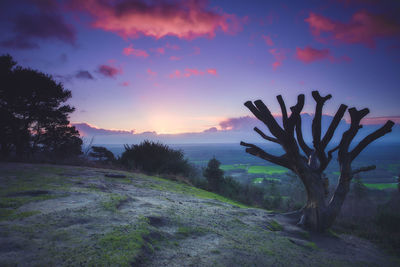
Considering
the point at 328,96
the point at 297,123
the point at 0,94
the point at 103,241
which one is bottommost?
the point at 103,241

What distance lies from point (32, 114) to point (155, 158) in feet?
34.0

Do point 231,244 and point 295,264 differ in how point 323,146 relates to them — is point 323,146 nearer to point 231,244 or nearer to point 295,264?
point 295,264

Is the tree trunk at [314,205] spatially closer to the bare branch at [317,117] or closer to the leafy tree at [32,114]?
the bare branch at [317,117]

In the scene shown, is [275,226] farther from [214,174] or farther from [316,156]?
[214,174]

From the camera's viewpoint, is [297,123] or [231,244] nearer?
[231,244]

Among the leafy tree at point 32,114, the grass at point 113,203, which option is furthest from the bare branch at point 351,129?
the leafy tree at point 32,114

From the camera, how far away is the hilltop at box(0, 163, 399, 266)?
2.03 meters

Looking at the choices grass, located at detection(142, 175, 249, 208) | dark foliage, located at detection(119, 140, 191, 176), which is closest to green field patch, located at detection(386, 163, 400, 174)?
dark foliage, located at detection(119, 140, 191, 176)

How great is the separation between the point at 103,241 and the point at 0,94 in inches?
727

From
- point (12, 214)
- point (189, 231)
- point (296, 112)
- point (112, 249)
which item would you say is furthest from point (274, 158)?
point (12, 214)

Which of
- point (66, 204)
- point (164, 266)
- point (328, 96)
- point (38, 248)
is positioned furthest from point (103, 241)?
point (328, 96)

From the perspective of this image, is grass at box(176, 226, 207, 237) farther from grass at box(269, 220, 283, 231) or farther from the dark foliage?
the dark foliage

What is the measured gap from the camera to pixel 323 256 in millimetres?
3203

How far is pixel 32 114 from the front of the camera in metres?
15.2
